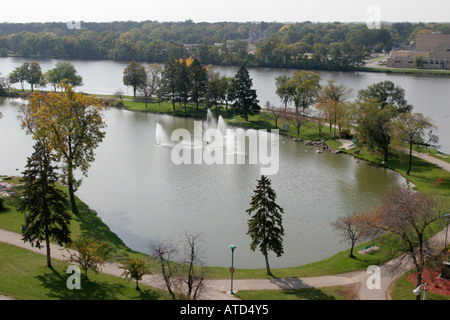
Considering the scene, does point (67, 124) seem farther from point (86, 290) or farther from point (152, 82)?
point (152, 82)

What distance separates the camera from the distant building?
11547 centimetres

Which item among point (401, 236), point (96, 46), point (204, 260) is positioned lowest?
point (204, 260)

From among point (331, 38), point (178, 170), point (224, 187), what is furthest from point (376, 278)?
point (331, 38)

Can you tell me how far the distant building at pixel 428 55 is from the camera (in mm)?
115469

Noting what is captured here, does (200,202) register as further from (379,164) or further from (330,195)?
(379,164)

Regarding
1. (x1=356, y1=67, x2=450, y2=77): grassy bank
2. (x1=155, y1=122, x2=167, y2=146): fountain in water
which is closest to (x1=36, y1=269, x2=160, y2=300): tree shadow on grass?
(x1=155, y1=122, x2=167, y2=146): fountain in water

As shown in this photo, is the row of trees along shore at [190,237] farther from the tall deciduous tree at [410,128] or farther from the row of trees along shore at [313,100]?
the row of trees along shore at [313,100]

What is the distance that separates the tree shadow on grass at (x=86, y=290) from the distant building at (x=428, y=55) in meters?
114

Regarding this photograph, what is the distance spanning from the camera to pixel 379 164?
4178 cm

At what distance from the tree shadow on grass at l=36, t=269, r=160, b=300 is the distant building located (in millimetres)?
113566

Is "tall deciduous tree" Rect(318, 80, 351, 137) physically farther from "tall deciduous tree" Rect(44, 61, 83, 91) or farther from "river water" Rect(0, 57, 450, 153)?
"tall deciduous tree" Rect(44, 61, 83, 91)

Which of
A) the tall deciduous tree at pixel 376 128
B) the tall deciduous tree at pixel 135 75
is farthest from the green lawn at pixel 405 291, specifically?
the tall deciduous tree at pixel 135 75

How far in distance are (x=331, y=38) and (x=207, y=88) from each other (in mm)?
114216
